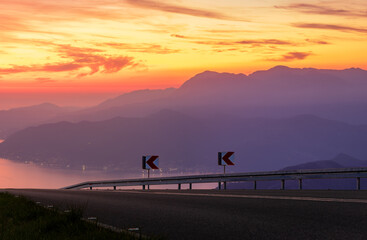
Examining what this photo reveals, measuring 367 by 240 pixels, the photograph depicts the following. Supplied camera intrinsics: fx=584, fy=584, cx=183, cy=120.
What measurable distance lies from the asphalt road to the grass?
2.76 feet

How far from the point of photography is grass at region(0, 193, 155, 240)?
7.99 m

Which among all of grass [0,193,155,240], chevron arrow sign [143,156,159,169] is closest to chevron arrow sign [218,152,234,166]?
chevron arrow sign [143,156,159,169]

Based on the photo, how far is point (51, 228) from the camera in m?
9.34

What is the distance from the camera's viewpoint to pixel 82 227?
8.80 m

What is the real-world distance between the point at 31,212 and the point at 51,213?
1.07 m

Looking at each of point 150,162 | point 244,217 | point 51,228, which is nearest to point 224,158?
point 150,162

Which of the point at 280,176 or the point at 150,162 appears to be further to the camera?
the point at 150,162

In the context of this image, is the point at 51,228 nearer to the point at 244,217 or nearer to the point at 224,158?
the point at 244,217

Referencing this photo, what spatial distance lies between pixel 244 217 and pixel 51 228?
3.21 metres

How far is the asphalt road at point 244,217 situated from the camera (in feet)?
26.6

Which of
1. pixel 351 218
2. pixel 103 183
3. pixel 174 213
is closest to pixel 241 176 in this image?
pixel 103 183

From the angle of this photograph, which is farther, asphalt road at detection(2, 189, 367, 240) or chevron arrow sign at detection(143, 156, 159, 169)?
chevron arrow sign at detection(143, 156, 159, 169)

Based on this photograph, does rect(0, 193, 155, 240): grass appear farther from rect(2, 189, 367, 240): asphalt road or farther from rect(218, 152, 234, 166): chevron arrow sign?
rect(218, 152, 234, 166): chevron arrow sign

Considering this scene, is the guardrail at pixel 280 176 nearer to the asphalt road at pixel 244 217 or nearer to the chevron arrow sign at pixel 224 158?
the chevron arrow sign at pixel 224 158
